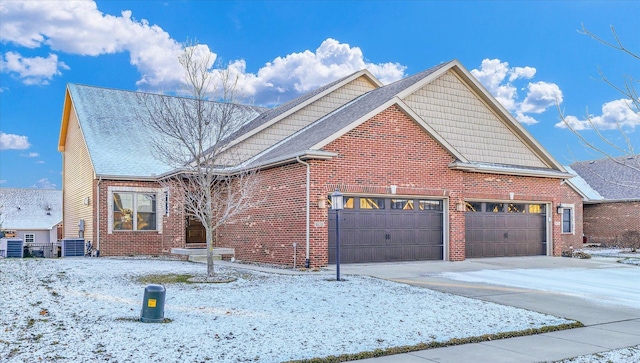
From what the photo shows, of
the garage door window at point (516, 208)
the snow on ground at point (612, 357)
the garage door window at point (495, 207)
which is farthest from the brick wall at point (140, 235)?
the snow on ground at point (612, 357)

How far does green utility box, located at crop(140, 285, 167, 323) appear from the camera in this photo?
8789 mm

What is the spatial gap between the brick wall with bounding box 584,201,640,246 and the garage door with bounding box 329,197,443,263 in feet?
66.5

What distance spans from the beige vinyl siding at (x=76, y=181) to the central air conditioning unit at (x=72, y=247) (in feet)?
1.53

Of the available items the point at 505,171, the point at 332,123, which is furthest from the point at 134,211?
the point at 505,171

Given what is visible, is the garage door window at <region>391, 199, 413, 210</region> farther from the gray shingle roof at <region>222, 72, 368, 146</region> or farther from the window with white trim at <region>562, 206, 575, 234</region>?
the window with white trim at <region>562, 206, 575, 234</region>

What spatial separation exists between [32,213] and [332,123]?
39.8 m

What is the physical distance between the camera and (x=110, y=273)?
1479cm

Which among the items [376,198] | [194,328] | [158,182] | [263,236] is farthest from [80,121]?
[194,328]

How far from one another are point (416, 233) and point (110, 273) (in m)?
9.90

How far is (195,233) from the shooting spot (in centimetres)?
2461

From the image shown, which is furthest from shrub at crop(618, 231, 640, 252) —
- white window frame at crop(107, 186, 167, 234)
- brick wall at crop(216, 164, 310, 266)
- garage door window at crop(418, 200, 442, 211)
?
white window frame at crop(107, 186, 167, 234)

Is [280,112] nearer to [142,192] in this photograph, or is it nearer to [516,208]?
[142,192]

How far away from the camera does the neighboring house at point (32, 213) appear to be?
4869 cm

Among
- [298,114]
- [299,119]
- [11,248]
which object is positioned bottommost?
[11,248]
